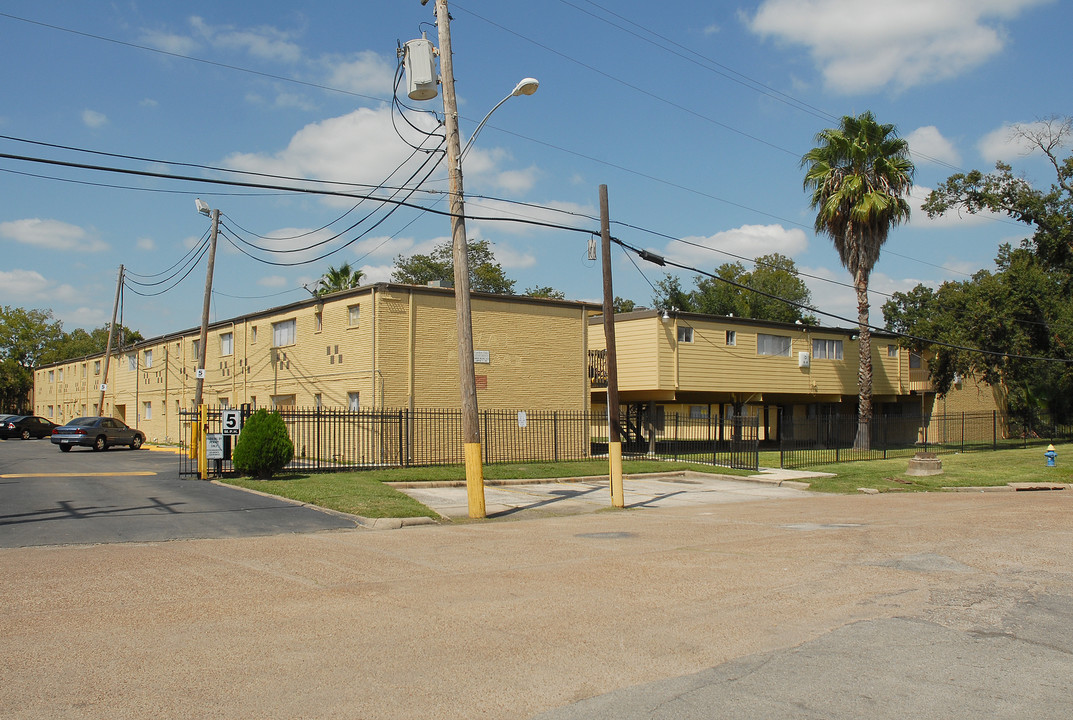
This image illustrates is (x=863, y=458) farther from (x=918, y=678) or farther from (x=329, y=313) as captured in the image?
(x=918, y=678)

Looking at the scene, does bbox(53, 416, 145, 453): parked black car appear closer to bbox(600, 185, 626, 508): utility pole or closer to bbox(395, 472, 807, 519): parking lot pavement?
bbox(395, 472, 807, 519): parking lot pavement

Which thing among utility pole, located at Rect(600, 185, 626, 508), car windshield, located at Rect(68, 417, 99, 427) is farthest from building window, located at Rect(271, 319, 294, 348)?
utility pole, located at Rect(600, 185, 626, 508)

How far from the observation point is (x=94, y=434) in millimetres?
36406

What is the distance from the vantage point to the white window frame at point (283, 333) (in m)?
31.6

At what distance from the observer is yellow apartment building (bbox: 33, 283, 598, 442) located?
2673cm

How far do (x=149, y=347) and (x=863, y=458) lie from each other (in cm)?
3735

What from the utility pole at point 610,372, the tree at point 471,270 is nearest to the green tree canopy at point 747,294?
the tree at point 471,270

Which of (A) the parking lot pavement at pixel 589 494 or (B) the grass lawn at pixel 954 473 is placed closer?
(A) the parking lot pavement at pixel 589 494

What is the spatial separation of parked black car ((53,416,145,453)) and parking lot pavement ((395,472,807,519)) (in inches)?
858

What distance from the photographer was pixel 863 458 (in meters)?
34.2

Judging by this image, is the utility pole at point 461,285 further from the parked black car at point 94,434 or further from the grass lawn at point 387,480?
the parked black car at point 94,434

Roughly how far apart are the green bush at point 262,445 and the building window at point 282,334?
11.7 m

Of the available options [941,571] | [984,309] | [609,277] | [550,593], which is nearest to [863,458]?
[984,309]

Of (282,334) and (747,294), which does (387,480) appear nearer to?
(282,334)
